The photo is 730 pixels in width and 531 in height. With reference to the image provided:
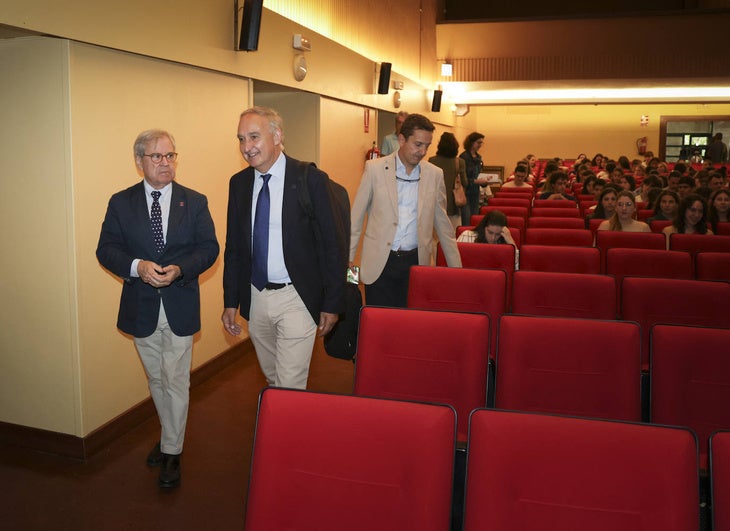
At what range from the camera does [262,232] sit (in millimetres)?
2824

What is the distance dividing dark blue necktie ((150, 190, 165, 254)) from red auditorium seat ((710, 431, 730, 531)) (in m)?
2.42

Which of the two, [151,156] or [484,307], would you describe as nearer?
[151,156]

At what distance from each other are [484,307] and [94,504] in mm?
2105

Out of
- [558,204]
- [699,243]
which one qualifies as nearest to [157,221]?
[699,243]

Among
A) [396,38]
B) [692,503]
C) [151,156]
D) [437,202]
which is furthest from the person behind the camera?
[396,38]

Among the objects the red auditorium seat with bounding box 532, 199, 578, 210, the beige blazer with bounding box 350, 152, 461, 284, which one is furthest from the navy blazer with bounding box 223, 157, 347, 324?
the red auditorium seat with bounding box 532, 199, 578, 210

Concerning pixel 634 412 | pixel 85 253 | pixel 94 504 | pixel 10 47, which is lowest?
pixel 94 504

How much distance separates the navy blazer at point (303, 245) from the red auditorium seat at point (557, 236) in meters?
3.10

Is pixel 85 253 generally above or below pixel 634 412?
above

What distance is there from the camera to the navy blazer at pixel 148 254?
311 cm

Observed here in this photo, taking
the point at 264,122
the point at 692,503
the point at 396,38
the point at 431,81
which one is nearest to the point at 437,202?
the point at 264,122

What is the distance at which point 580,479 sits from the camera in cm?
158

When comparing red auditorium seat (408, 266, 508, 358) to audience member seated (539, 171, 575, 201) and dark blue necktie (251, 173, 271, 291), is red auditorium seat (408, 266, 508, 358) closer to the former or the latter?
dark blue necktie (251, 173, 271, 291)

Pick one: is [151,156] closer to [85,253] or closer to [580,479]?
[85,253]
